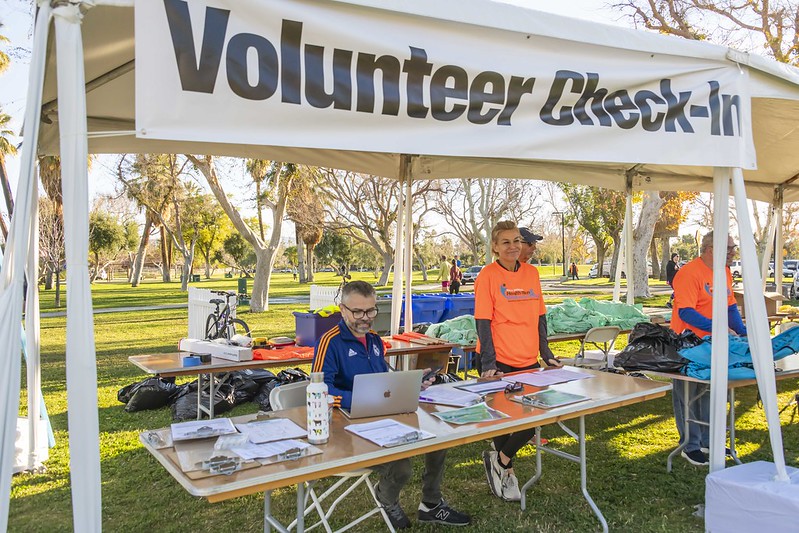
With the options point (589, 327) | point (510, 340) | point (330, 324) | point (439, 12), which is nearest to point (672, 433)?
point (589, 327)

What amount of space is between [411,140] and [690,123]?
5.49 feet

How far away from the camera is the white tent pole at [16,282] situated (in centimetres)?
206

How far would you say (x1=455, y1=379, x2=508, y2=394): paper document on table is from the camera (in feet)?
10.9

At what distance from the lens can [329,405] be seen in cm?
259

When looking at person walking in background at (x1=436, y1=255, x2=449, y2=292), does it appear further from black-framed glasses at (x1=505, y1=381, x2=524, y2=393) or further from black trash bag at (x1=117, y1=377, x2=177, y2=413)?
black-framed glasses at (x1=505, y1=381, x2=524, y2=393)

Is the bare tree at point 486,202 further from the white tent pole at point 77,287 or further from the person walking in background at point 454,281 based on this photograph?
the white tent pole at point 77,287

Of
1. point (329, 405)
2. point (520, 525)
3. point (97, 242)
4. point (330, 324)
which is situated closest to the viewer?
point (329, 405)

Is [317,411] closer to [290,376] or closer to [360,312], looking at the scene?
[360,312]

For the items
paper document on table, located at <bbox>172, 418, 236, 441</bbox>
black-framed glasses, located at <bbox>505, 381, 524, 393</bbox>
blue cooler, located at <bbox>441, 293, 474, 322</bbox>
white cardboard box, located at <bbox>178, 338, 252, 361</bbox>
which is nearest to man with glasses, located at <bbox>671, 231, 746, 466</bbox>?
black-framed glasses, located at <bbox>505, 381, 524, 393</bbox>

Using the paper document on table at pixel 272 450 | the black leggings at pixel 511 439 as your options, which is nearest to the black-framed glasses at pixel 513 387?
the black leggings at pixel 511 439

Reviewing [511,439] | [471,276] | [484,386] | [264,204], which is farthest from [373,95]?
[471,276]

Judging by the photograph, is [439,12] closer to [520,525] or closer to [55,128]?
[55,128]

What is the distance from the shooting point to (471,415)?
2.79m

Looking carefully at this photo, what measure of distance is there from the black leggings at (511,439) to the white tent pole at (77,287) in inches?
95.3
